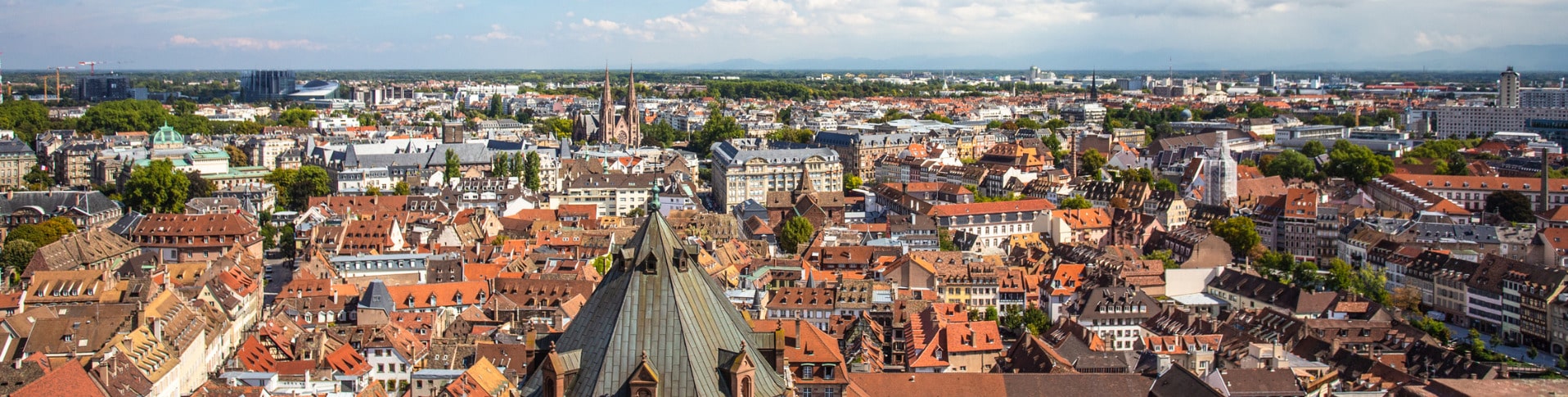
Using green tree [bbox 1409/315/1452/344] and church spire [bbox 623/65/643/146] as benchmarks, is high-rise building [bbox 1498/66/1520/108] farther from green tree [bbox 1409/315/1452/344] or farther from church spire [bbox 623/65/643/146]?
green tree [bbox 1409/315/1452/344]

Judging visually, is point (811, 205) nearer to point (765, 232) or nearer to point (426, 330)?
point (765, 232)

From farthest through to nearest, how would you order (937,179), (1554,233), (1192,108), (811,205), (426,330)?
1. (1192,108)
2. (937,179)
3. (811,205)
4. (1554,233)
5. (426,330)

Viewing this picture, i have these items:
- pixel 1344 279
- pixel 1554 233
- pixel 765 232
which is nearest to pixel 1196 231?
pixel 1344 279

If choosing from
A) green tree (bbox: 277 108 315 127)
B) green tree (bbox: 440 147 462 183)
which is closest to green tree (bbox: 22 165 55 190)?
green tree (bbox: 440 147 462 183)

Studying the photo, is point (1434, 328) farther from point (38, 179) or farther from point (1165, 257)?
point (38, 179)

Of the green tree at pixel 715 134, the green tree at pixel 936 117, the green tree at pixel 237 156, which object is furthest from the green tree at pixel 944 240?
the green tree at pixel 936 117
